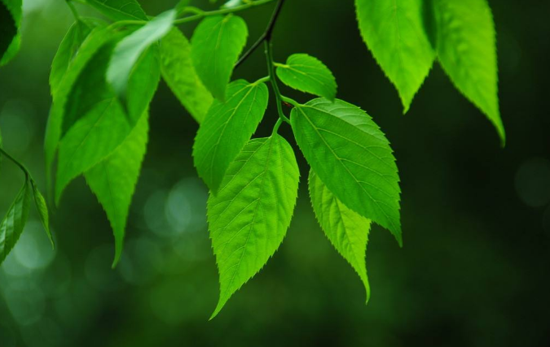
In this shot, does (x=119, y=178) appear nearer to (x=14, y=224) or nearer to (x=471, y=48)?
(x=14, y=224)

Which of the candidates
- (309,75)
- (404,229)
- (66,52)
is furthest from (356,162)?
(404,229)

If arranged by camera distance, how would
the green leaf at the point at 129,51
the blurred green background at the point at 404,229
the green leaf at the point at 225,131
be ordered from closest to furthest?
the green leaf at the point at 129,51
the green leaf at the point at 225,131
the blurred green background at the point at 404,229

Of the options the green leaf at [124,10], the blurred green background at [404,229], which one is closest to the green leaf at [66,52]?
the green leaf at [124,10]

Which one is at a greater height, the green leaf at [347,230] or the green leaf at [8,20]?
the green leaf at [8,20]

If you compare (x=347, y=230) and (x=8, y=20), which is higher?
(x=8, y=20)

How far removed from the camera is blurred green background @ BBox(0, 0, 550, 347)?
521 cm

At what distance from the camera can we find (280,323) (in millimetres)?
5164

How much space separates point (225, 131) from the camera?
0.33m

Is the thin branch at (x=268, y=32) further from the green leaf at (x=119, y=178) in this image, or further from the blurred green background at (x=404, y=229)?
the blurred green background at (x=404, y=229)

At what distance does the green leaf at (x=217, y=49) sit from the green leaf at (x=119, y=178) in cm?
6

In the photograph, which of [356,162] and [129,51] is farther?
[356,162]

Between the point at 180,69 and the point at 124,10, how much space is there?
58mm

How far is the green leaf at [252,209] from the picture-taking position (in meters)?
0.37

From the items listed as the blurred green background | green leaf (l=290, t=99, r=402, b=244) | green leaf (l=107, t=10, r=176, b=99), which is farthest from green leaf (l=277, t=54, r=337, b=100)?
the blurred green background
